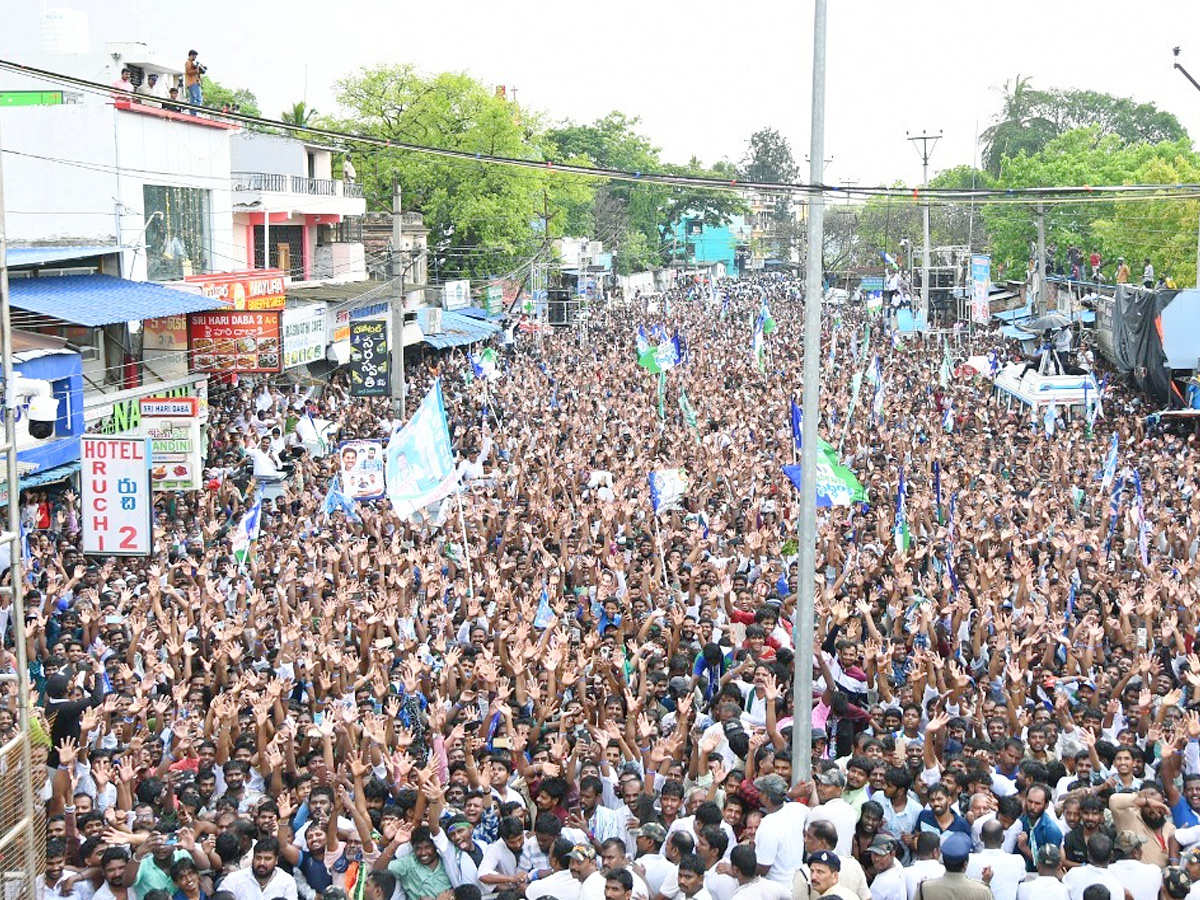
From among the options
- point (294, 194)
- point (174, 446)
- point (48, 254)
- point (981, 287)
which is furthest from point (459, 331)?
point (174, 446)

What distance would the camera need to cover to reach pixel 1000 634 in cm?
1007

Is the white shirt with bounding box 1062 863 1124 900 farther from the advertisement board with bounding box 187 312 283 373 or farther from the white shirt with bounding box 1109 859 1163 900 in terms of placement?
the advertisement board with bounding box 187 312 283 373

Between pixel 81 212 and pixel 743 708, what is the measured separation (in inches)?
761

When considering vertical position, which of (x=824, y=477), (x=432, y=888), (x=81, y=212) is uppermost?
(x=81, y=212)

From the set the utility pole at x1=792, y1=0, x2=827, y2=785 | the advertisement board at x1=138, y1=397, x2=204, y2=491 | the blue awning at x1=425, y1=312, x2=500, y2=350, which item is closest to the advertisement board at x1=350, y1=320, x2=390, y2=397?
the advertisement board at x1=138, y1=397, x2=204, y2=491

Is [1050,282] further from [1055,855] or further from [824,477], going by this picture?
[1055,855]

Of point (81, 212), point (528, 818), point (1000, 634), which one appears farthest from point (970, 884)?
point (81, 212)

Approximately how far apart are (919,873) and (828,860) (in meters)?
0.72

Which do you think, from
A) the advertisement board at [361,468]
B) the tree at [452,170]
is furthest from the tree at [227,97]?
the advertisement board at [361,468]

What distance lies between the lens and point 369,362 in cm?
2459

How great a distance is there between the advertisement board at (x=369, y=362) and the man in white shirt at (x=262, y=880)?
18030mm

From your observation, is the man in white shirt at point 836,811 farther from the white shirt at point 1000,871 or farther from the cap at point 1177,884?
the cap at point 1177,884

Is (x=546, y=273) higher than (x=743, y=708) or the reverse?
higher

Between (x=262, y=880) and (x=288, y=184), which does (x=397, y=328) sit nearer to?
(x=288, y=184)
